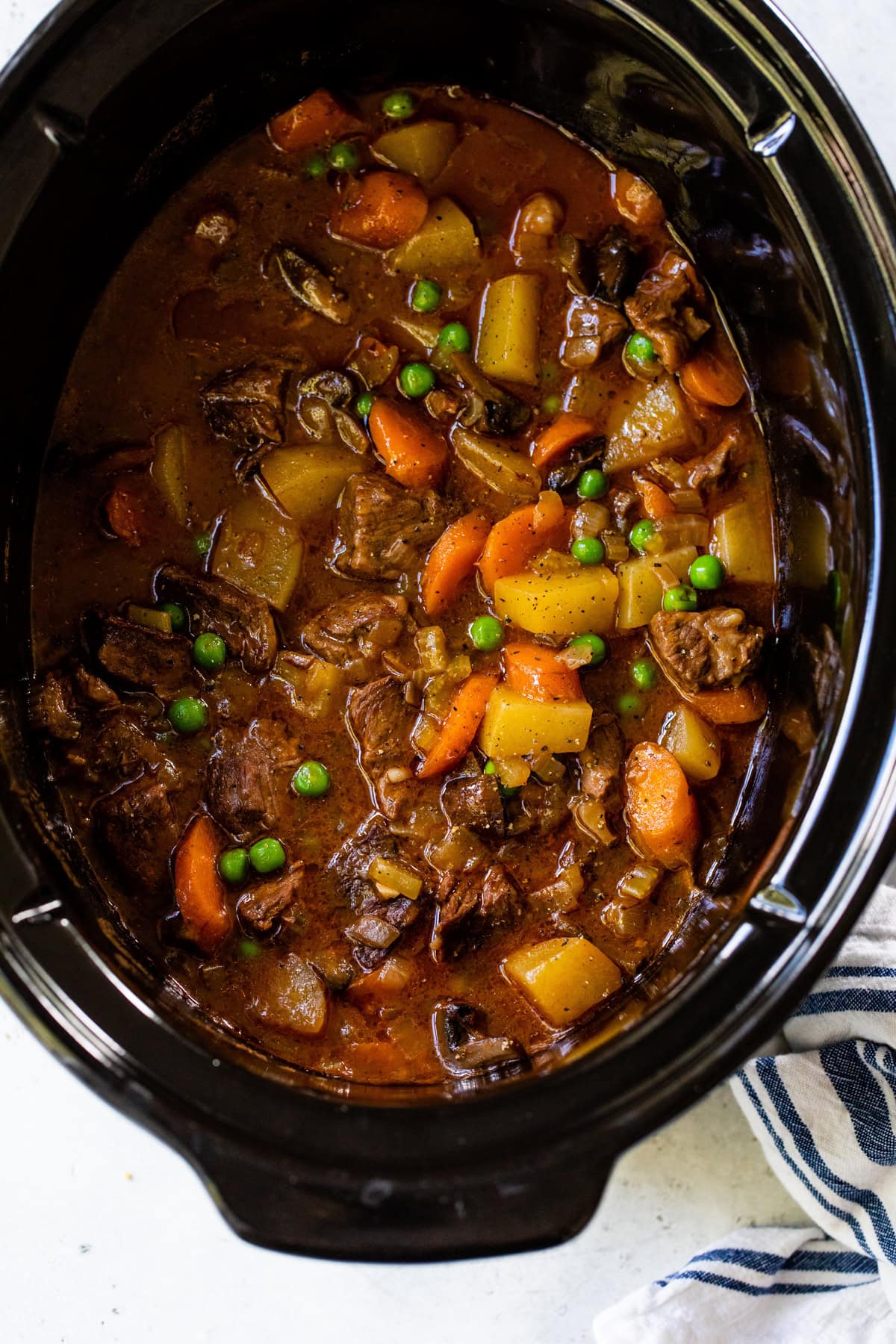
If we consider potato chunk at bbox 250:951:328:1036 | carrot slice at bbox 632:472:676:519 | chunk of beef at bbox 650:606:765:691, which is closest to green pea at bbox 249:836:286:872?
potato chunk at bbox 250:951:328:1036

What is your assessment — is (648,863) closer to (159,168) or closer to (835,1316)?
(835,1316)

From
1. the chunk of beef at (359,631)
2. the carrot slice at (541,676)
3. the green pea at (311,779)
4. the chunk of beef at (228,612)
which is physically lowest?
the green pea at (311,779)

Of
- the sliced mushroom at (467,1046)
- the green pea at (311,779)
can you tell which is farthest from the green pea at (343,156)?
the sliced mushroom at (467,1046)

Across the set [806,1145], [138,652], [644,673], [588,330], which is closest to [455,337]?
[588,330]

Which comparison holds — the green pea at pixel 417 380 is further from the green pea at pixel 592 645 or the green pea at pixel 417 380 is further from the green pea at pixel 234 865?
the green pea at pixel 234 865

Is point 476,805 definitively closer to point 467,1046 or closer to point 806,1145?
point 467,1046
